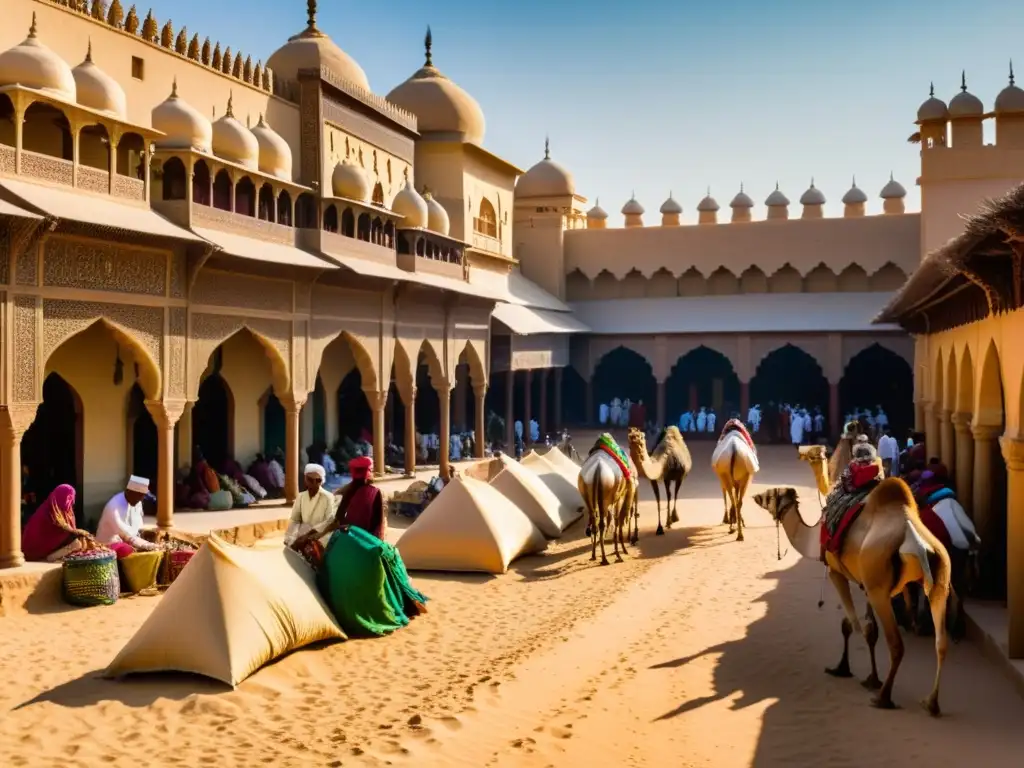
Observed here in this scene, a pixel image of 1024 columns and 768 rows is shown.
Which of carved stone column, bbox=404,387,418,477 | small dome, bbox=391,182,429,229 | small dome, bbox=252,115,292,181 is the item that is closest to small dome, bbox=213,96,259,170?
small dome, bbox=252,115,292,181

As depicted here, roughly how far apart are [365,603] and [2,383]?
14.3ft

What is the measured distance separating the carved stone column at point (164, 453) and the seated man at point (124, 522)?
191 centimetres

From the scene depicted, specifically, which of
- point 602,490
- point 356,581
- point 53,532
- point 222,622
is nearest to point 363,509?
point 356,581

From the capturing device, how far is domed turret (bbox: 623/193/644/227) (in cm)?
3747

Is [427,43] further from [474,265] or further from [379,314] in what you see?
[379,314]

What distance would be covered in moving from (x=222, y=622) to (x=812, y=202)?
30498 millimetres

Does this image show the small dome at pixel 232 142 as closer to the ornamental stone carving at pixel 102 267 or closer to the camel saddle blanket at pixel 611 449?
the ornamental stone carving at pixel 102 267

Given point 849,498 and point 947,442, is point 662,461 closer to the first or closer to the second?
point 947,442

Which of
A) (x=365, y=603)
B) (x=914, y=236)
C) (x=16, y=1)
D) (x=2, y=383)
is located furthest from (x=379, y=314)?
(x=914, y=236)

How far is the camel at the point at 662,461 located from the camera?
15.2 m

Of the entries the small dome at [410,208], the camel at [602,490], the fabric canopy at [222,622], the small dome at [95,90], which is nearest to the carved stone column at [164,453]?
the small dome at [95,90]

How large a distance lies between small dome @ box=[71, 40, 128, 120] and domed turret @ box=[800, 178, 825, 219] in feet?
87.2

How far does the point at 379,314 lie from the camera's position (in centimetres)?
1883

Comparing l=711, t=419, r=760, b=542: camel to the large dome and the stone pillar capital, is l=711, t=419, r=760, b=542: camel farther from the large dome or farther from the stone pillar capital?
the large dome
